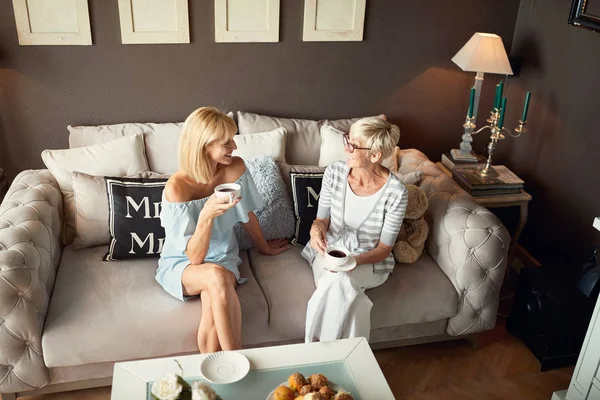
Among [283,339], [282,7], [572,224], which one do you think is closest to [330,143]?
[282,7]

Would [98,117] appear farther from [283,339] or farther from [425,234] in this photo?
[425,234]

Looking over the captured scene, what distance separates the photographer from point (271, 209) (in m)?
2.64

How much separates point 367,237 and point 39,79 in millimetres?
1803

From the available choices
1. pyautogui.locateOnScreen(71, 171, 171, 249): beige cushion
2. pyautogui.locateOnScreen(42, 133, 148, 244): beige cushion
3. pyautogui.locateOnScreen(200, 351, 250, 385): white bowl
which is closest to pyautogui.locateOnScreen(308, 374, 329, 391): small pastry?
pyautogui.locateOnScreen(200, 351, 250, 385): white bowl

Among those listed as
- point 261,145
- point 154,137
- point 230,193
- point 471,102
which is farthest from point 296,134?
point 230,193

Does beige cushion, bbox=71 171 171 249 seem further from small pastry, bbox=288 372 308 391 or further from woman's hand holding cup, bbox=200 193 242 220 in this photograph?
small pastry, bbox=288 372 308 391

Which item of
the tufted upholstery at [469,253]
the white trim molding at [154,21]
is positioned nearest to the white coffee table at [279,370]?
the tufted upholstery at [469,253]

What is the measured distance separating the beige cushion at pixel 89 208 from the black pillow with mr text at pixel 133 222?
0.17ft

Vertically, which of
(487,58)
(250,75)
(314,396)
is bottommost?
(314,396)

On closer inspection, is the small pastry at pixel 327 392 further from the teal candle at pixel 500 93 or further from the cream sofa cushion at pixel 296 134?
the teal candle at pixel 500 93

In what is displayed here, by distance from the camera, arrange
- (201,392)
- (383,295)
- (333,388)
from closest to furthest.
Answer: (201,392) → (333,388) → (383,295)

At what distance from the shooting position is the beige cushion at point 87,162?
2648 mm

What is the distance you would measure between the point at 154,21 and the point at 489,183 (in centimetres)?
192

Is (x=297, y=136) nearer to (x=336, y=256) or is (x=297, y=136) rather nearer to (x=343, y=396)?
(x=336, y=256)
